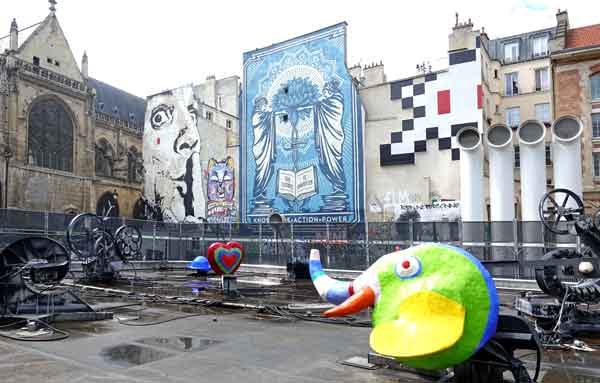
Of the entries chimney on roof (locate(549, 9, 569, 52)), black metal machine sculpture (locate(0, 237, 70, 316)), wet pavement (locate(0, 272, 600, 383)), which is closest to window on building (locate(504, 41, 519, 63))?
chimney on roof (locate(549, 9, 569, 52))

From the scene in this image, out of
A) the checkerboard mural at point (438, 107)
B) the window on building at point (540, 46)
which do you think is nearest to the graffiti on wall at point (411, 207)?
the checkerboard mural at point (438, 107)

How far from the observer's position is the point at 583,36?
107 ft

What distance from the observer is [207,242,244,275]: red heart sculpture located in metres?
14.7

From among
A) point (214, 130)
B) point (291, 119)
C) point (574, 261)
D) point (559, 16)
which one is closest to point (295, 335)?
point (574, 261)

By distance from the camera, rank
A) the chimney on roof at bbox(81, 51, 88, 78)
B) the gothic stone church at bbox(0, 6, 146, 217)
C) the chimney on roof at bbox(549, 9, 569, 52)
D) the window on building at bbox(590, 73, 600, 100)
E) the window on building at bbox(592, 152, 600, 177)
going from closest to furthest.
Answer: the window on building at bbox(590, 73, 600, 100)
the window on building at bbox(592, 152, 600, 177)
the chimney on roof at bbox(549, 9, 569, 52)
the gothic stone church at bbox(0, 6, 146, 217)
the chimney on roof at bbox(81, 51, 88, 78)

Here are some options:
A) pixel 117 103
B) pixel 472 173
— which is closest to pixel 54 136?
pixel 117 103

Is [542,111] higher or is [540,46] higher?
[540,46]

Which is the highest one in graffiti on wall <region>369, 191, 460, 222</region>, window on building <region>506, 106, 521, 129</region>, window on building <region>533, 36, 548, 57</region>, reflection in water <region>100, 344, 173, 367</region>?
window on building <region>533, 36, 548, 57</region>

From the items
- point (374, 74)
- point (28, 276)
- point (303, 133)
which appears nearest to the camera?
point (28, 276)

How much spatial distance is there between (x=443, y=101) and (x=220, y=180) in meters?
16.0

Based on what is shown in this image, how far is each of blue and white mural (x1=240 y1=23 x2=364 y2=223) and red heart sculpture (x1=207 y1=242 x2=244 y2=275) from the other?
49.5ft

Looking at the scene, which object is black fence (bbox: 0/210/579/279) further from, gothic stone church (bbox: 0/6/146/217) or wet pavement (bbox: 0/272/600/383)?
gothic stone church (bbox: 0/6/146/217)

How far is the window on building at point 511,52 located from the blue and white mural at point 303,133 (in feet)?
63.2

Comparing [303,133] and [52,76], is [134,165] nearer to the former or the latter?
[52,76]
